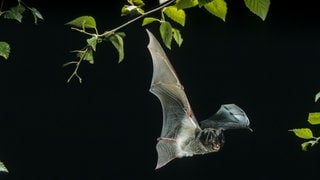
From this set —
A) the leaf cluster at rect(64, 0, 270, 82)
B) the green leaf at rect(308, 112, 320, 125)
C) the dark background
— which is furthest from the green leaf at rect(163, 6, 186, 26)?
the dark background

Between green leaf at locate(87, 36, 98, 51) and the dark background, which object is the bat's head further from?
the dark background

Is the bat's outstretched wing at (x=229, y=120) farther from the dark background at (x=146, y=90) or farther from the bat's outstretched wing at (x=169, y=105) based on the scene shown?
the dark background at (x=146, y=90)

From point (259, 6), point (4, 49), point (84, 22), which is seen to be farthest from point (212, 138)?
point (4, 49)

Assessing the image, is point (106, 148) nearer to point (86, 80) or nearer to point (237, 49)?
point (86, 80)

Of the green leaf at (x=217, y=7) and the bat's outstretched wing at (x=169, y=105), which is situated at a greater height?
the green leaf at (x=217, y=7)

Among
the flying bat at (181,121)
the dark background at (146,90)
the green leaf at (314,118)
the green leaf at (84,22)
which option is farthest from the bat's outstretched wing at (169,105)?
the dark background at (146,90)

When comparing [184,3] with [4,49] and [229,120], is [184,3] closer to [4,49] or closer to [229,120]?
[229,120]

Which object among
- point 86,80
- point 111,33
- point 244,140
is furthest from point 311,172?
point 111,33
